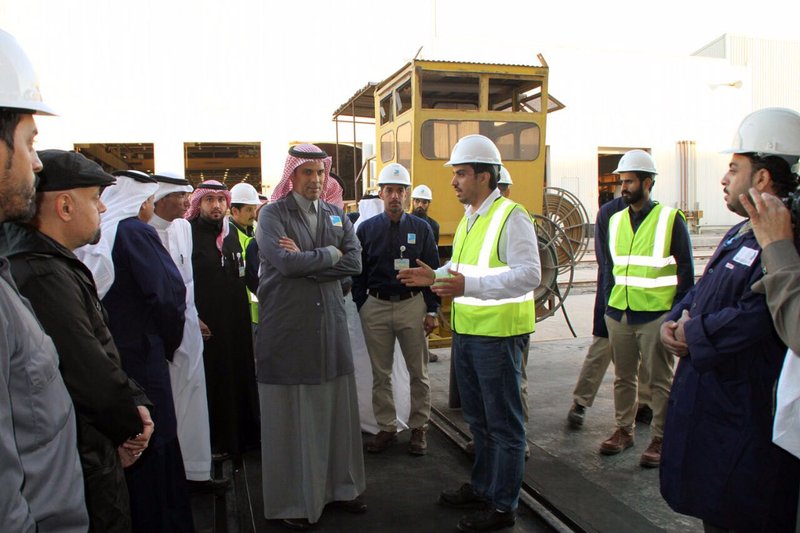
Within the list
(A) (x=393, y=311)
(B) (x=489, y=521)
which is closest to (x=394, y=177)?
(A) (x=393, y=311)

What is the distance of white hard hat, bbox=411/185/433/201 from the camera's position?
6.29 meters

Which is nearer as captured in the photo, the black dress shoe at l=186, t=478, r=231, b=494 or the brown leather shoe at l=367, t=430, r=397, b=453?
the black dress shoe at l=186, t=478, r=231, b=494

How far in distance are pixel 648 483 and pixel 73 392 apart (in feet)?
10.7

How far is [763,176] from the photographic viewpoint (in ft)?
6.32

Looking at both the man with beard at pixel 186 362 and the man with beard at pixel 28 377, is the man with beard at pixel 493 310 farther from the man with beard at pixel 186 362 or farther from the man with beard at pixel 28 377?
the man with beard at pixel 28 377

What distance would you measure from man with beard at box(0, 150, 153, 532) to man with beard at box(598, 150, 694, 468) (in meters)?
3.18

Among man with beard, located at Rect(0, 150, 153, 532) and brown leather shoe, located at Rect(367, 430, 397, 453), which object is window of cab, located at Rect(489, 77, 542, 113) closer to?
brown leather shoe, located at Rect(367, 430, 397, 453)

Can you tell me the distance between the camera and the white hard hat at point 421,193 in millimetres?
6289

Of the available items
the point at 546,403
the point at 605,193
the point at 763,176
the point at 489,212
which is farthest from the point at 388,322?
the point at 605,193

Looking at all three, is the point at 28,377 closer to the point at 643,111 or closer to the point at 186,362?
the point at 186,362

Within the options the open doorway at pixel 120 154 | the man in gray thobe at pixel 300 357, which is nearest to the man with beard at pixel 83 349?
the man in gray thobe at pixel 300 357

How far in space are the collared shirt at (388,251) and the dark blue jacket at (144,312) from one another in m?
1.82

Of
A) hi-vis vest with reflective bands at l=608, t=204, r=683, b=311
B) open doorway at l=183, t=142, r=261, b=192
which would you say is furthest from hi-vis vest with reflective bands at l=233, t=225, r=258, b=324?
open doorway at l=183, t=142, r=261, b=192

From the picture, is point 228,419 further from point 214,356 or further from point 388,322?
point 388,322
